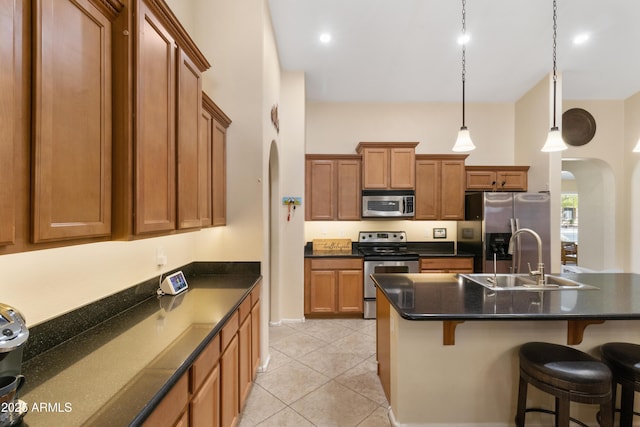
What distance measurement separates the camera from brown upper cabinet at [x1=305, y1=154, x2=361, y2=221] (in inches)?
174

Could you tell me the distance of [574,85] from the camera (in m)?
4.34

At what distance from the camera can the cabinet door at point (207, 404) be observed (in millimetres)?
1254

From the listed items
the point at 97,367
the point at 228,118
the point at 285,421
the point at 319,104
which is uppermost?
the point at 319,104

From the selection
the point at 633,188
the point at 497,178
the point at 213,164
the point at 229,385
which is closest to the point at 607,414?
the point at 229,385

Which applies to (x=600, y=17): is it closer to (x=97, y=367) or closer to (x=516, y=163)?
(x=516, y=163)

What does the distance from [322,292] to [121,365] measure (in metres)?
3.16

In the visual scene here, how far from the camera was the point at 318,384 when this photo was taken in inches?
100.0

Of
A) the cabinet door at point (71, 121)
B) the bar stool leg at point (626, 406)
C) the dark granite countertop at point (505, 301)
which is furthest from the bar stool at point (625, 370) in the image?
the cabinet door at point (71, 121)

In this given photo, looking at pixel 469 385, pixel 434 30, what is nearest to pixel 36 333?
pixel 469 385

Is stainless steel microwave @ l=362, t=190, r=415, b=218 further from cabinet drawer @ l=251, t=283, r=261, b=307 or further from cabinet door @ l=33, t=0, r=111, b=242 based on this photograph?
cabinet door @ l=33, t=0, r=111, b=242

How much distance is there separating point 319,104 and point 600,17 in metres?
3.50

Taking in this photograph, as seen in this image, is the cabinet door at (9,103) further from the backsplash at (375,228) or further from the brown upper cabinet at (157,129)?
the backsplash at (375,228)

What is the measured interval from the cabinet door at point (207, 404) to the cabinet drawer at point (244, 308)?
0.44 metres

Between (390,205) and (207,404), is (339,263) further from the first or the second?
(207,404)
